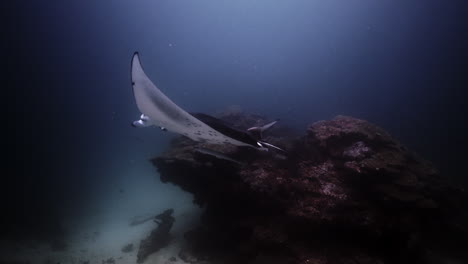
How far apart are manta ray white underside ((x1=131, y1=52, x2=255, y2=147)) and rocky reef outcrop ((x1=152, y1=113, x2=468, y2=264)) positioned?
221 centimetres

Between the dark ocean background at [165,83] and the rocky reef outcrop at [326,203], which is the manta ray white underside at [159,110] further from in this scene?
the dark ocean background at [165,83]

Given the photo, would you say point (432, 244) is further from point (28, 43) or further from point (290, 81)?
point (290, 81)

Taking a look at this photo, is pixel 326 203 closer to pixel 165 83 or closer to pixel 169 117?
pixel 169 117

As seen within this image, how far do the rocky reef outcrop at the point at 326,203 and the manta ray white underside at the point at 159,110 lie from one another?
221 cm

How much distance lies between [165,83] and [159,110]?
181ft

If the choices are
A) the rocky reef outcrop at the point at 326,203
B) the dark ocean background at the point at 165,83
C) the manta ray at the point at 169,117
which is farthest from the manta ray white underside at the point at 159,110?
the dark ocean background at the point at 165,83

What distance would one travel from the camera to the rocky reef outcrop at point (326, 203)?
4.87 metres

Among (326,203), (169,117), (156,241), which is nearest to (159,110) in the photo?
(169,117)

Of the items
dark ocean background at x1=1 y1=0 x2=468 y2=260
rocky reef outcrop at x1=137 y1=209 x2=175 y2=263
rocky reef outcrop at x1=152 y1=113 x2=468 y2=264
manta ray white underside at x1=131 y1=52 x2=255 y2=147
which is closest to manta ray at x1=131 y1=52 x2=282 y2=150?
manta ray white underside at x1=131 y1=52 x2=255 y2=147

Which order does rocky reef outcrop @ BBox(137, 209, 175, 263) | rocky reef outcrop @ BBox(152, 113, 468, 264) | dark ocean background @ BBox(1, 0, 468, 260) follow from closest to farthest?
1. rocky reef outcrop @ BBox(152, 113, 468, 264)
2. rocky reef outcrop @ BBox(137, 209, 175, 263)
3. dark ocean background @ BBox(1, 0, 468, 260)

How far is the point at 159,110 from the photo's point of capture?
322 centimetres

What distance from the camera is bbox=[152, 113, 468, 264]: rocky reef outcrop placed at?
4871 millimetres

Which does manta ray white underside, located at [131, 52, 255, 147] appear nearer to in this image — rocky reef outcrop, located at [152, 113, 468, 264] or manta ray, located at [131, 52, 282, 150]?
manta ray, located at [131, 52, 282, 150]

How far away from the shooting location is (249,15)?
6234 centimetres
